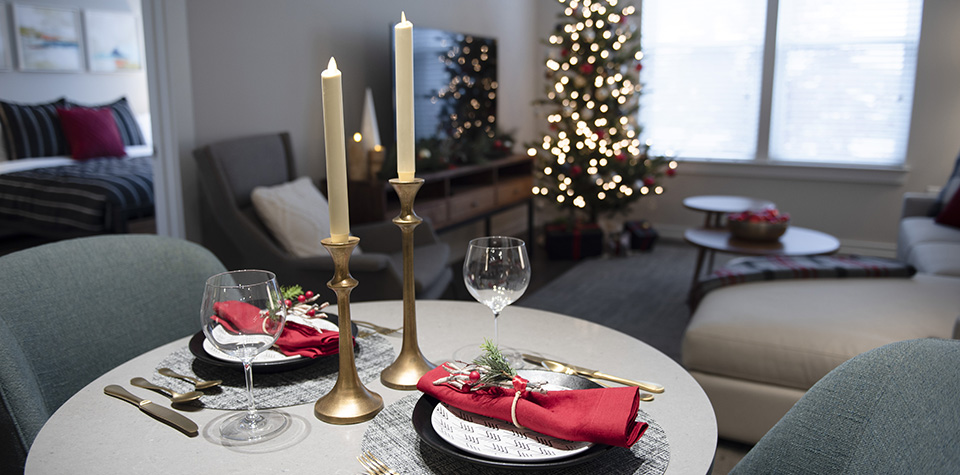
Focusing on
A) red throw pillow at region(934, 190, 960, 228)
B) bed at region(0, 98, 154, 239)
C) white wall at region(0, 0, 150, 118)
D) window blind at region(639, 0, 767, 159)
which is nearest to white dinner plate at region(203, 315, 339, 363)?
bed at region(0, 98, 154, 239)

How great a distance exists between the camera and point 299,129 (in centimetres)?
337

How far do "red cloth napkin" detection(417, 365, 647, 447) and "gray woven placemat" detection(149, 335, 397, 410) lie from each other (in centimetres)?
21

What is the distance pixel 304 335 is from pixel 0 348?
0.41m

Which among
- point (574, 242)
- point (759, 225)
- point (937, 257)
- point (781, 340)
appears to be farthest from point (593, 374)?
point (574, 242)

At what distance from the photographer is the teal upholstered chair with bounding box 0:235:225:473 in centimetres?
97

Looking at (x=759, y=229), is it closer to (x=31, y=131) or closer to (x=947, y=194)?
(x=947, y=194)

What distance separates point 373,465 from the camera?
2.53ft

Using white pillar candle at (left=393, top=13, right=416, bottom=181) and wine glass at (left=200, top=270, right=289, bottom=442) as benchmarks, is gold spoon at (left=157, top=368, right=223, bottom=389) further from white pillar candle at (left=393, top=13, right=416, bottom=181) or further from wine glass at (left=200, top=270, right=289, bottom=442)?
white pillar candle at (left=393, top=13, right=416, bottom=181)

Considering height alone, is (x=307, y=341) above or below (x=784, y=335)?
above

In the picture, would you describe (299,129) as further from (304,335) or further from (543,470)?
(543,470)

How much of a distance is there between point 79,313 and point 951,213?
13.4 ft

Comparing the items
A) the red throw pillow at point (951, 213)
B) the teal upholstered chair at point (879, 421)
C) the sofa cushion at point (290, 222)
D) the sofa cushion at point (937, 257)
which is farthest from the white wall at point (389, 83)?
the teal upholstered chair at point (879, 421)

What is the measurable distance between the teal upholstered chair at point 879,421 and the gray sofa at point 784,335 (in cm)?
125

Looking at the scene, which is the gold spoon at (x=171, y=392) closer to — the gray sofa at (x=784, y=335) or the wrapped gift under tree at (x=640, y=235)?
the gray sofa at (x=784, y=335)
